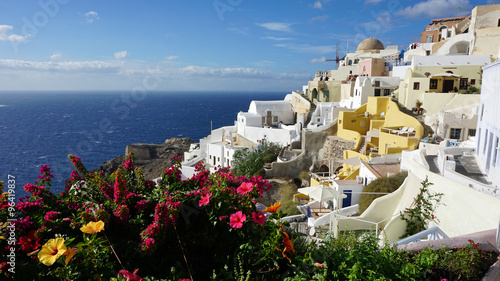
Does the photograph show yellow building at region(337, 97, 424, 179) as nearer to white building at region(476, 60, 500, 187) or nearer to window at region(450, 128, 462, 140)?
window at region(450, 128, 462, 140)

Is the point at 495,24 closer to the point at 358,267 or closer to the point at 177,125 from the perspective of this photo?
the point at 358,267

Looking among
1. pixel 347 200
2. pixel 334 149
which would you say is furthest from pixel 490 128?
pixel 334 149

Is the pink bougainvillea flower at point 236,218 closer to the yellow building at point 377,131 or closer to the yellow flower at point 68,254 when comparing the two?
the yellow flower at point 68,254

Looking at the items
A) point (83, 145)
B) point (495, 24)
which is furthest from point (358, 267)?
point (83, 145)

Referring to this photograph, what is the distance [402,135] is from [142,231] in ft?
74.7

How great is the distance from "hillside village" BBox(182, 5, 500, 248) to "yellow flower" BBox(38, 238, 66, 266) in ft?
13.5

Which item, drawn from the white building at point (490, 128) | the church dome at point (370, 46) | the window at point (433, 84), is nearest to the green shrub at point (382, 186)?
the white building at point (490, 128)

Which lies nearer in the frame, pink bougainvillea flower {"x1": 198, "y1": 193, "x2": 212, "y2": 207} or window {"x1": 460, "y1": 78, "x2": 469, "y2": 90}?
pink bougainvillea flower {"x1": 198, "y1": 193, "x2": 212, "y2": 207}

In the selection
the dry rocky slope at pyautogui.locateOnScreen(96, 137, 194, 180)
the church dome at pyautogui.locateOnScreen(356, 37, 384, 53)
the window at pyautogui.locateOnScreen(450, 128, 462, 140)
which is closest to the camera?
the window at pyautogui.locateOnScreen(450, 128, 462, 140)

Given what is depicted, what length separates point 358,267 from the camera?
3.68 meters

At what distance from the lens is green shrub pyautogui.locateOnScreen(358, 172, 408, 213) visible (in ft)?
41.3

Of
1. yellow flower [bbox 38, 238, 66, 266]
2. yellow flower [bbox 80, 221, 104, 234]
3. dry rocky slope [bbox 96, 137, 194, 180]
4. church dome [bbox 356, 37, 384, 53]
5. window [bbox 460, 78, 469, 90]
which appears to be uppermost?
church dome [bbox 356, 37, 384, 53]

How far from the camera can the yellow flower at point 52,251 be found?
9.99ft

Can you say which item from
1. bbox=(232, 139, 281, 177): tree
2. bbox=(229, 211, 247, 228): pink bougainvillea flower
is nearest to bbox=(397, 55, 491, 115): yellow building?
bbox=(232, 139, 281, 177): tree
